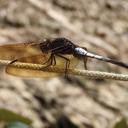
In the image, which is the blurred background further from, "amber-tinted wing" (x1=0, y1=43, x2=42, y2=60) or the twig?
the twig

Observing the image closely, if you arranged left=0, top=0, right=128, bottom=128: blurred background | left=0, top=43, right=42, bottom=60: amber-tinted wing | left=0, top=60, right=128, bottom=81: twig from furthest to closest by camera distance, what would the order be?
1. left=0, top=0, right=128, bottom=128: blurred background
2. left=0, top=43, right=42, bottom=60: amber-tinted wing
3. left=0, top=60, right=128, bottom=81: twig

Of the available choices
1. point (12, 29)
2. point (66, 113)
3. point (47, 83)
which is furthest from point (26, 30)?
point (66, 113)

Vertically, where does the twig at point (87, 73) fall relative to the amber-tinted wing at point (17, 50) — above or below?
below

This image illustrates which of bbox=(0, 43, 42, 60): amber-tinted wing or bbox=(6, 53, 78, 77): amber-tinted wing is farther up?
bbox=(0, 43, 42, 60): amber-tinted wing

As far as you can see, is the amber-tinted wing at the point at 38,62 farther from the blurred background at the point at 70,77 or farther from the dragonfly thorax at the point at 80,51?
the blurred background at the point at 70,77

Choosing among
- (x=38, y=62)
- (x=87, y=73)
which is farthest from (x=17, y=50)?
(x=87, y=73)

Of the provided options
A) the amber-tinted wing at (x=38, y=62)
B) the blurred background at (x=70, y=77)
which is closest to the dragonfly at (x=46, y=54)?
the amber-tinted wing at (x=38, y=62)

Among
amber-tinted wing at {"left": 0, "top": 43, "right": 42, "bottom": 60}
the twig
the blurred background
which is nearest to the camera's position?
the twig

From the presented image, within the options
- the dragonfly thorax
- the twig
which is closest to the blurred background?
the dragonfly thorax
